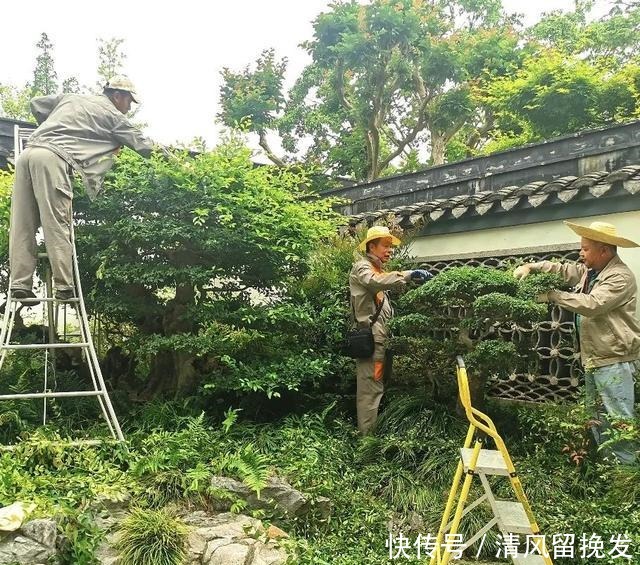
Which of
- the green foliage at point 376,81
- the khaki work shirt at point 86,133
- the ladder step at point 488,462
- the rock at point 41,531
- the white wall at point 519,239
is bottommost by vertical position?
the rock at point 41,531

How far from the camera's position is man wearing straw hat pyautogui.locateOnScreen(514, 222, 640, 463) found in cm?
498

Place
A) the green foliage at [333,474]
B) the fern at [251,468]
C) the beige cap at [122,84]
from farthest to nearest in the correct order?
the beige cap at [122,84]
the fern at [251,468]
the green foliage at [333,474]

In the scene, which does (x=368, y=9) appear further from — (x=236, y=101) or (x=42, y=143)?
(x=42, y=143)

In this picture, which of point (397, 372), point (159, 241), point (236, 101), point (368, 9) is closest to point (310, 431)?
point (397, 372)

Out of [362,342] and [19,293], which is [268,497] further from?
[19,293]

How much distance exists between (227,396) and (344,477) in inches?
71.5

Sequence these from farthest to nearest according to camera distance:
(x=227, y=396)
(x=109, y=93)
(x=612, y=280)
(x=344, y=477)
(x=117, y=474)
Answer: (x=227, y=396) → (x=109, y=93) → (x=344, y=477) → (x=612, y=280) → (x=117, y=474)

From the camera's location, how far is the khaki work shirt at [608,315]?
4.98 metres

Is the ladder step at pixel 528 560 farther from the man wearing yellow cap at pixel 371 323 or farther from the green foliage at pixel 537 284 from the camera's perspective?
the man wearing yellow cap at pixel 371 323

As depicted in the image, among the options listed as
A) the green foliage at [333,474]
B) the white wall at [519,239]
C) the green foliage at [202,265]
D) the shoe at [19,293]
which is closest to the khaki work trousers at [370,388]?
the green foliage at [333,474]

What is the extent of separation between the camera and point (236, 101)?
19859mm

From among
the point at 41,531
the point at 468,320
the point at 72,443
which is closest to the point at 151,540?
the point at 41,531

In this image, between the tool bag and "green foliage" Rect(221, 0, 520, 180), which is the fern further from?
"green foliage" Rect(221, 0, 520, 180)

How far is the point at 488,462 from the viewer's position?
12.4 ft
